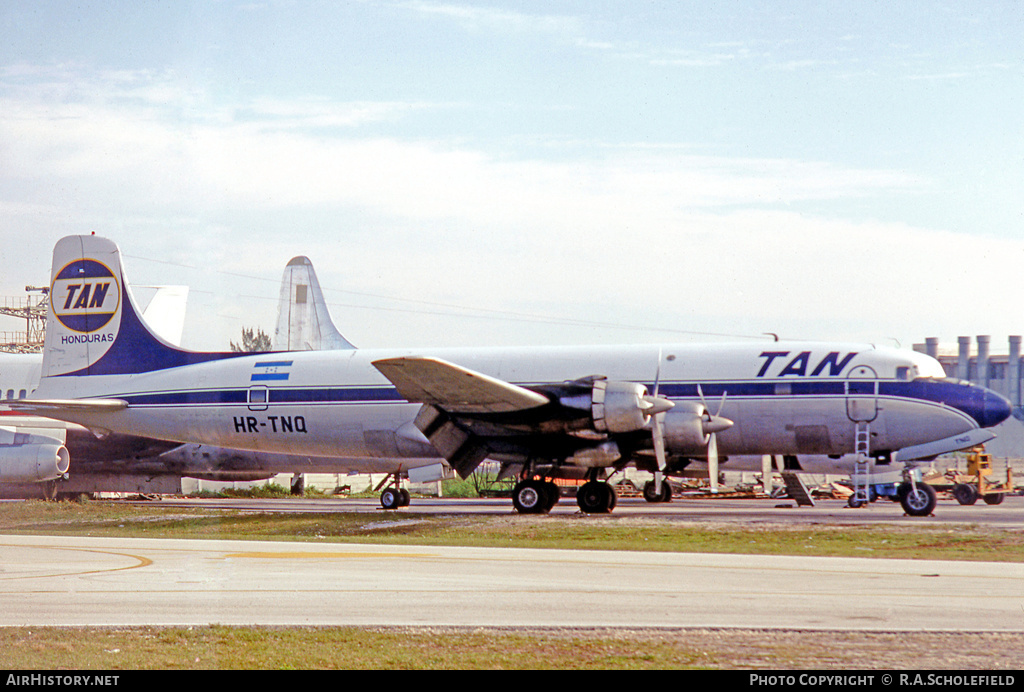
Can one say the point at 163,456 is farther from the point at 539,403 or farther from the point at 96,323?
the point at 539,403

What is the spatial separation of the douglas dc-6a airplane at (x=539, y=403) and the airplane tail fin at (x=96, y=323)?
69mm

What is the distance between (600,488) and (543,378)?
327 centimetres

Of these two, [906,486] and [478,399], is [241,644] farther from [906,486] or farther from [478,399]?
[906,486]

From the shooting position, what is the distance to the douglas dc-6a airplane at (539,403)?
77.2 ft

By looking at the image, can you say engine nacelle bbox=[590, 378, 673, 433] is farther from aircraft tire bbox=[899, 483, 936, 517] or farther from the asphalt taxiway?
aircraft tire bbox=[899, 483, 936, 517]

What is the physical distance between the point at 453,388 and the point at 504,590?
421 inches

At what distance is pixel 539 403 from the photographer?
910 inches

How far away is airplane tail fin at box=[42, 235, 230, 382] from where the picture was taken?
29.7 m

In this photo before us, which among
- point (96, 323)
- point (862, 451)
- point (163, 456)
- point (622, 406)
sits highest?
point (96, 323)

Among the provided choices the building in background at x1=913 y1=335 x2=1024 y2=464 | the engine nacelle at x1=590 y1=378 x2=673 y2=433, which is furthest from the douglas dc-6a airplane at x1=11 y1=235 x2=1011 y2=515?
the building in background at x1=913 y1=335 x2=1024 y2=464

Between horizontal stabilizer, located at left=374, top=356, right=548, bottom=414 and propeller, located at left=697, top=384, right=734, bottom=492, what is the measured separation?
409 cm

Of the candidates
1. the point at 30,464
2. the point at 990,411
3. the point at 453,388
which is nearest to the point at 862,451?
the point at 990,411

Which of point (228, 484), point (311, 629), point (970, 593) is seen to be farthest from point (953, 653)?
point (228, 484)
